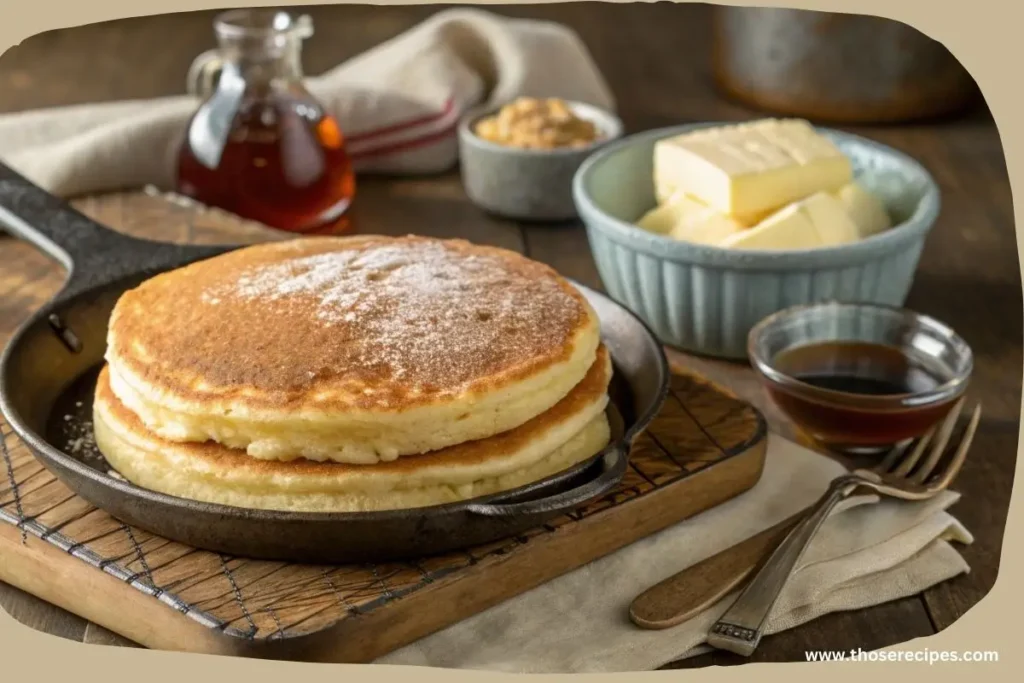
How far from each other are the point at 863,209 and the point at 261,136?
47.8 inches

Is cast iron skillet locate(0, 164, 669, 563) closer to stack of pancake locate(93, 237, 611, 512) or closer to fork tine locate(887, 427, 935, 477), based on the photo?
stack of pancake locate(93, 237, 611, 512)

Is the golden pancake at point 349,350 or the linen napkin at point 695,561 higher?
the golden pancake at point 349,350

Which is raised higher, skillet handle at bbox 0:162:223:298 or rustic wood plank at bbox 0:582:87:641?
skillet handle at bbox 0:162:223:298

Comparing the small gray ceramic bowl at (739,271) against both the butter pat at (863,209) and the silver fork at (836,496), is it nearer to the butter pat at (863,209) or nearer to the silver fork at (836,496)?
the butter pat at (863,209)

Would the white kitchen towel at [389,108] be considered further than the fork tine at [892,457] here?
Yes

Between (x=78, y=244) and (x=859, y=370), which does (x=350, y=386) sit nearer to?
(x=78, y=244)

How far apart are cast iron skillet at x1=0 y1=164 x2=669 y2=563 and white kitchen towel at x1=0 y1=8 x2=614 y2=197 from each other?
0.57 metres

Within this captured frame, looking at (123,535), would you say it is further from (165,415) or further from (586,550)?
(586,550)

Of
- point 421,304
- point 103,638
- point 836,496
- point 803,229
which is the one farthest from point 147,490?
point 803,229

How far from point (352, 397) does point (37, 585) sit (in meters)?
0.48

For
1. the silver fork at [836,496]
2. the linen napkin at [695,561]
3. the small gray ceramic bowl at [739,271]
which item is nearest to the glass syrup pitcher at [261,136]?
the small gray ceramic bowl at [739,271]

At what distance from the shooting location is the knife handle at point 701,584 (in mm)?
1589

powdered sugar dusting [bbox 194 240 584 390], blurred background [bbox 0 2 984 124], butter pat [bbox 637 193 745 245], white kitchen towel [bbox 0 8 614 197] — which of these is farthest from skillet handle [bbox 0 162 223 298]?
blurred background [bbox 0 2 984 124]

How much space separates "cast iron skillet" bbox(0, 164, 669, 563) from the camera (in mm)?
1517
